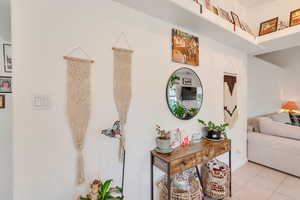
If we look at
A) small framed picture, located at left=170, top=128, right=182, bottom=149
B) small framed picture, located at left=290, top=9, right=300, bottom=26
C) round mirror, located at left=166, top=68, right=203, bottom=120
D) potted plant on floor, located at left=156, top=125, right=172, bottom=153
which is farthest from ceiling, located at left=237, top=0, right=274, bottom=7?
potted plant on floor, located at left=156, top=125, right=172, bottom=153

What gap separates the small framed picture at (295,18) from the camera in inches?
86.1

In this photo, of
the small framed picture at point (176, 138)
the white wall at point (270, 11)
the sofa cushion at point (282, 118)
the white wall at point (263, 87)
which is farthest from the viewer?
the white wall at point (263, 87)

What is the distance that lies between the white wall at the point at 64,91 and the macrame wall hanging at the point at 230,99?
3.47ft

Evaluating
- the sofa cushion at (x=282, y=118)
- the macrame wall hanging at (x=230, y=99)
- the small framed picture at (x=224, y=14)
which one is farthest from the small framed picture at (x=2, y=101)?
the sofa cushion at (x=282, y=118)

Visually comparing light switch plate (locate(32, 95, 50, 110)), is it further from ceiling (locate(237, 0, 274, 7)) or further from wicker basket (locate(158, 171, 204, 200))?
ceiling (locate(237, 0, 274, 7))

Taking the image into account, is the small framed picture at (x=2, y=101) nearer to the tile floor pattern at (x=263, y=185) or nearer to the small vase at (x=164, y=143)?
the small vase at (x=164, y=143)

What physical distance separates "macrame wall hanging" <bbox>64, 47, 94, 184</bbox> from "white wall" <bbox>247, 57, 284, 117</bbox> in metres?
3.83

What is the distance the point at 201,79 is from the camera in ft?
7.09

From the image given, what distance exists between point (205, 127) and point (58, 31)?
204 cm

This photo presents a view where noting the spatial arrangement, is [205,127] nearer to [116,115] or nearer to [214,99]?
[214,99]

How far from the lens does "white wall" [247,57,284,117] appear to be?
376 centimetres

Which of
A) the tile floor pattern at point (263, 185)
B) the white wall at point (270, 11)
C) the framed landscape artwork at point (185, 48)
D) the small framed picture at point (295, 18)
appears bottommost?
the tile floor pattern at point (263, 185)

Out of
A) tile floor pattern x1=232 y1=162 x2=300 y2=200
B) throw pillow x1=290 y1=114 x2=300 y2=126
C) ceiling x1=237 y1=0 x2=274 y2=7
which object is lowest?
tile floor pattern x1=232 y1=162 x2=300 y2=200

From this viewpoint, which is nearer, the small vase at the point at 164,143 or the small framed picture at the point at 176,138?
the small vase at the point at 164,143
